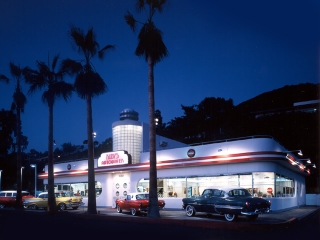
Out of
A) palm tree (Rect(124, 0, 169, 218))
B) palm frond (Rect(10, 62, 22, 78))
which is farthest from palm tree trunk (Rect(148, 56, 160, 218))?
palm frond (Rect(10, 62, 22, 78))

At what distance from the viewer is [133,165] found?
31984mm

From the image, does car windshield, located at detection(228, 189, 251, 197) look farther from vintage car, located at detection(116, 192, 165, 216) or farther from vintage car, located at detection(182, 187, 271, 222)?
vintage car, located at detection(116, 192, 165, 216)

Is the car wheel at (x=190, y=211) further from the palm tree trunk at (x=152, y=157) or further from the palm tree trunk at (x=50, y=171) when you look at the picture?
the palm tree trunk at (x=50, y=171)

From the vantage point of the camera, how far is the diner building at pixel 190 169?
25.3 metres

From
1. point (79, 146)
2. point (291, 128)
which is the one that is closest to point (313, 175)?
point (291, 128)

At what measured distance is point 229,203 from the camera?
19.5m

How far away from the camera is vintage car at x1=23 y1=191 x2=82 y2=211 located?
31.6m

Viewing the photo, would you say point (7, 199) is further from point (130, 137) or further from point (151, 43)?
point (151, 43)

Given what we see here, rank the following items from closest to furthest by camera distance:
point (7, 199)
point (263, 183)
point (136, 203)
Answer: point (136, 203) → point (263, 183) → point (7, 199)

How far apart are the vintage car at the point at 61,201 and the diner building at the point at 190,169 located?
3.78 m

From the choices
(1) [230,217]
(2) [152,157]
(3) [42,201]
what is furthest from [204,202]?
(3) [42,201]

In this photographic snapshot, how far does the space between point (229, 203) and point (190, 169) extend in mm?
9322

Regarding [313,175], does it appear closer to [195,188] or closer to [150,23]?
[195,188]

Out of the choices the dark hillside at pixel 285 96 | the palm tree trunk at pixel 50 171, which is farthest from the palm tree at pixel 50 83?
the dark hillside at pixel 285 96
